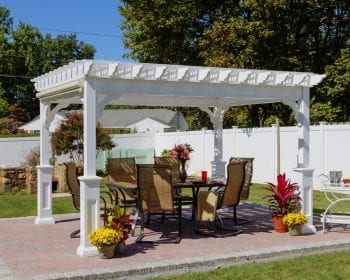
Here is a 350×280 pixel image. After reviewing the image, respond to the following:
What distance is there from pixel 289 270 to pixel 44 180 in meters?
5.14

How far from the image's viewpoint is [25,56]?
5272 centimetres

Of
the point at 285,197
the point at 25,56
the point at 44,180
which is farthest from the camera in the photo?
the point at 25,56

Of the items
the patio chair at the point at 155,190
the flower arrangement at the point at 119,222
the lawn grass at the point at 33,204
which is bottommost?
the lawn grass at the point at 33,204

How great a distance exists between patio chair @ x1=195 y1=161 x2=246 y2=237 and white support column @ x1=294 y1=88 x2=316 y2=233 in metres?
0.95

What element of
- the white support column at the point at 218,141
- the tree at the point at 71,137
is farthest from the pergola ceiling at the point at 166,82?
the tree at the point at 71,137

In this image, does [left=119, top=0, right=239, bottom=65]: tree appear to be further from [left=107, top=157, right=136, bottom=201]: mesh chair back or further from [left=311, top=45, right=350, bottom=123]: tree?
→ [left=107, top=157, right=136, bottom=201]: mesh chair back

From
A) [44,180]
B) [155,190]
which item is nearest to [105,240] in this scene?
[155,190]

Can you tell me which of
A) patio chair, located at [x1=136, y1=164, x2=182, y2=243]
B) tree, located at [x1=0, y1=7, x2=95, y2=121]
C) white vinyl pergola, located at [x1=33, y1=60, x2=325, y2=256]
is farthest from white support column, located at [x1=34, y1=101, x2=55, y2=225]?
tree, located at [x1=0, y1=7, x2=95, y2=121]

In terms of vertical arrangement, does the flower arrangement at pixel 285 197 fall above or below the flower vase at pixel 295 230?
above

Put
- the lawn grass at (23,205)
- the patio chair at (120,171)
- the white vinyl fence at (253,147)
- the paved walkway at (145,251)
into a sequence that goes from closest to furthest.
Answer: the paved walkway at (145,251), the patio chair at (120,171), the lawn grass at (23,205), the white vinyl fence at (253,147)

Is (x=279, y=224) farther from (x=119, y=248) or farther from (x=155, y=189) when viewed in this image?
(x=119, y=248)

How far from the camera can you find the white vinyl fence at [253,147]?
47.2 feet

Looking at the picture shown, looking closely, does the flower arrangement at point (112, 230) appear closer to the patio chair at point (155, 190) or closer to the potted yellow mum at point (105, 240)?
the potted yellow mum at point (105, 240)

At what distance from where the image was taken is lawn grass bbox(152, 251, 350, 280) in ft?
18.6
